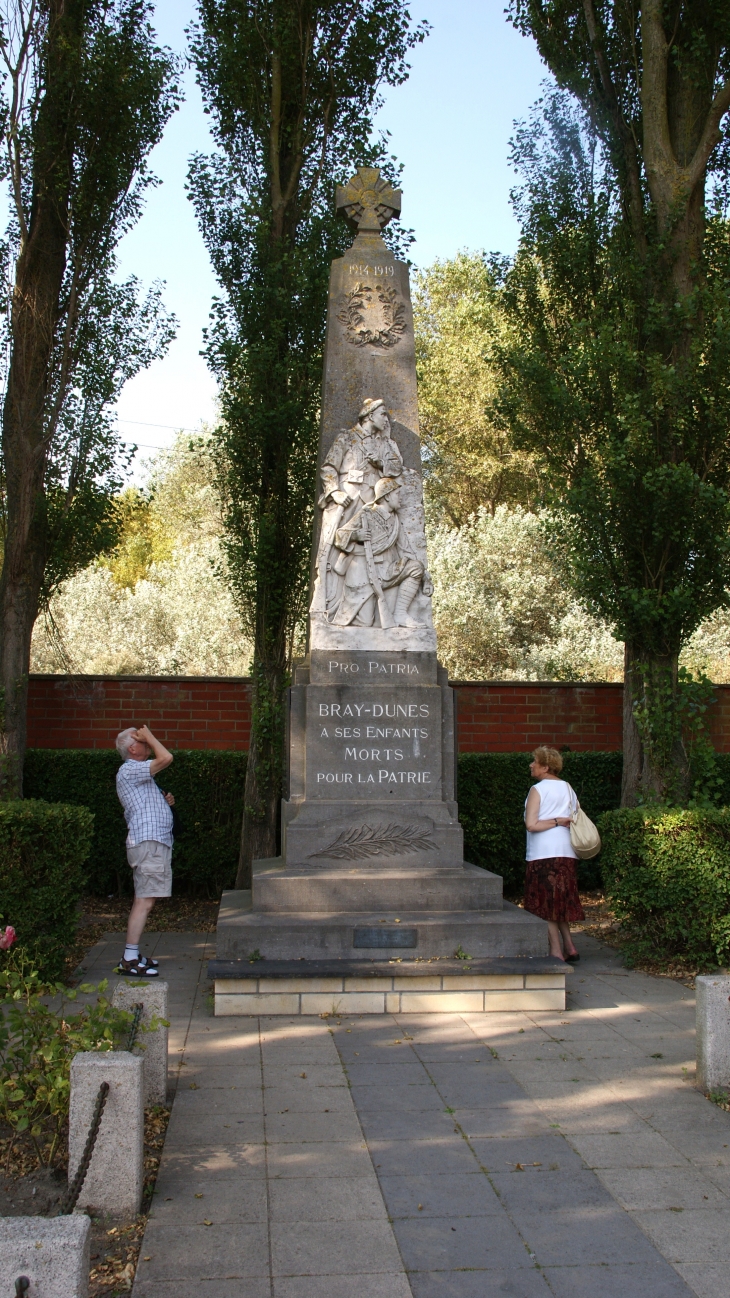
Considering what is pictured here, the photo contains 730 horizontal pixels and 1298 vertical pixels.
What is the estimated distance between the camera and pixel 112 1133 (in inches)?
148

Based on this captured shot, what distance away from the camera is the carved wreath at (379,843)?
722cm

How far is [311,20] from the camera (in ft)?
34.3

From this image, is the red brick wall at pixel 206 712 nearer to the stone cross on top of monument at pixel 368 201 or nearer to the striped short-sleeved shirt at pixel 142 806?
the striped short-sleeved shirt at pixel 142 806

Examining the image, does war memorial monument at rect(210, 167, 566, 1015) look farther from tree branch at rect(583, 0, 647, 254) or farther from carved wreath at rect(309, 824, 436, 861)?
tree branch at rect(583, 0, 647, 254)

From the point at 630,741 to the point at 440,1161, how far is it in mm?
6523

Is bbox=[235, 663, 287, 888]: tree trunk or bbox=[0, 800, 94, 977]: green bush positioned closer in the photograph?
bbox=[0, 800, 94, 977]: green bush

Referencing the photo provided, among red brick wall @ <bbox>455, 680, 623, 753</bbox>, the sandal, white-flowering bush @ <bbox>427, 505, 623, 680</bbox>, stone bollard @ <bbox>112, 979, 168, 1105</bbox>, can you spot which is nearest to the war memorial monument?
the sandal

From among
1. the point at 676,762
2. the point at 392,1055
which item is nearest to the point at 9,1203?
the point at 392,1055

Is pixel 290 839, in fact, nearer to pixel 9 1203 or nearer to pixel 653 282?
pixel 9 1203

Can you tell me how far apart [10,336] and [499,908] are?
6.89m

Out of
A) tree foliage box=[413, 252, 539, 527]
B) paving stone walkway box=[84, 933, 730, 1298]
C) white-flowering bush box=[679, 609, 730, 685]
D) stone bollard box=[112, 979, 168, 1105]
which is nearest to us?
paving stone walkway box=[84, 933, 730, 1298]

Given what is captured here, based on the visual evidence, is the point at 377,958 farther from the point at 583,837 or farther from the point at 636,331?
the point at 636,331

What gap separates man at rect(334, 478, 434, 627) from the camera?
25.6ft

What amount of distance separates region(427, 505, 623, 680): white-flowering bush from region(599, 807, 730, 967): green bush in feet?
38.4
